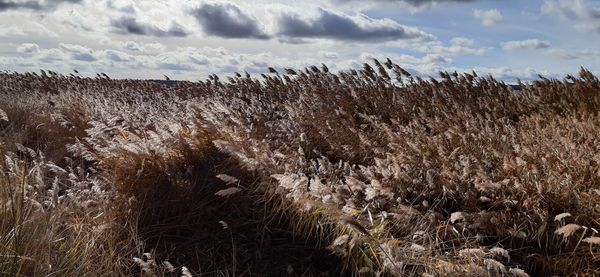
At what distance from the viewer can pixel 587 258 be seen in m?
3.34

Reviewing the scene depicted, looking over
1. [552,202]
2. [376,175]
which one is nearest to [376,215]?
[376,175]

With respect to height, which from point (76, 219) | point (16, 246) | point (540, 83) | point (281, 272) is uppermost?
point (540, 83)

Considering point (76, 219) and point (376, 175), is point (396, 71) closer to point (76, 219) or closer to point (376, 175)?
point (376, 175)

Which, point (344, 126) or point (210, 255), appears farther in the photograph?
point (344, 126)

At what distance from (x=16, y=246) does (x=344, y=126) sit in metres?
4.01

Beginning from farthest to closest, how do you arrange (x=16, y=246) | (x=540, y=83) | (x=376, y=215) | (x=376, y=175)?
(x=540, y=83) < (x=376, y=175) < (x=376, y=215) < (x=16, y=246)

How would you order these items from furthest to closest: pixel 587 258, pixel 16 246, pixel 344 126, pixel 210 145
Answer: pixel 344 126, pixel 210 145, pixel 587 258, pixel 16 246

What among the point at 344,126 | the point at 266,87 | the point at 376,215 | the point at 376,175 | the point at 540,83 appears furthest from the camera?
the point at 266,87

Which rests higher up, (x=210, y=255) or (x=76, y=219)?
(x=76, y=219)

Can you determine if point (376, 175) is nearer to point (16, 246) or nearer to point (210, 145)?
point (210, 145)

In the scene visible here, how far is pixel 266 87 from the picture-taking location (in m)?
9.48

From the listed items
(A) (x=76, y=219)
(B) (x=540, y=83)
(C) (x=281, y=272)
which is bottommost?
(C) (x=281, y=272)

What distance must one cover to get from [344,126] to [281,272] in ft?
8.56

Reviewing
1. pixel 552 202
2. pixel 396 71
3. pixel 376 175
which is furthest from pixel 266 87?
pixel 552 202
